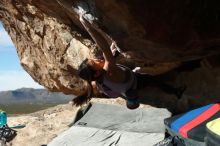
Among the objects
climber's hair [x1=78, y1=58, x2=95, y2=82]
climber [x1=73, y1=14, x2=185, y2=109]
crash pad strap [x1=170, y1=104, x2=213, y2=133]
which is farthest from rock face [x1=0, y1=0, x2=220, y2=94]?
crash pad strap [x1=170, y1=104, x2=213, y2=133]

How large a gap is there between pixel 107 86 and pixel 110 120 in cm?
298

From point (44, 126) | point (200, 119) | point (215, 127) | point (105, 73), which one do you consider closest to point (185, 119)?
point (200, 119)

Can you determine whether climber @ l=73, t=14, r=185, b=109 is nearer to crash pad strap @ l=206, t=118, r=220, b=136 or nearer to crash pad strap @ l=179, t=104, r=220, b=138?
crash pad strap @ l=179, t=104, r=220, b=138

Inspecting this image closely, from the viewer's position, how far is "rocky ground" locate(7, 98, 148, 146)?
8.91 metres

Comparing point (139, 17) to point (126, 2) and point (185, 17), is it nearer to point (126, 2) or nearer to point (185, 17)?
point (126, 2)

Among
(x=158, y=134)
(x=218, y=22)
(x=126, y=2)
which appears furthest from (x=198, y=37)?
(x=158, y=134)

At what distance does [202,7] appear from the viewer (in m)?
4.62

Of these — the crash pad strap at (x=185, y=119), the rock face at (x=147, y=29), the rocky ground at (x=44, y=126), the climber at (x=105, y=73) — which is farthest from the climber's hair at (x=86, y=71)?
the rocky ground at (x=44, y=126)

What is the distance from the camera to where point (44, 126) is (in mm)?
9586

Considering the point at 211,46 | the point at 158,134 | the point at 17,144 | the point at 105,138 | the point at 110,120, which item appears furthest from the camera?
the point at 17,144

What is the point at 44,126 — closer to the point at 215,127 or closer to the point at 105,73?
the point at 105,73

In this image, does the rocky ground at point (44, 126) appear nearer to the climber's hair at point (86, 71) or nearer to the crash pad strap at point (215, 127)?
the climber's hair at point (86, 71)

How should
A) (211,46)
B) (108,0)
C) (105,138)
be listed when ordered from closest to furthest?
(108,0), (211,46), (105,138)

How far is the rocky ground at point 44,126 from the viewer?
8.91 m
